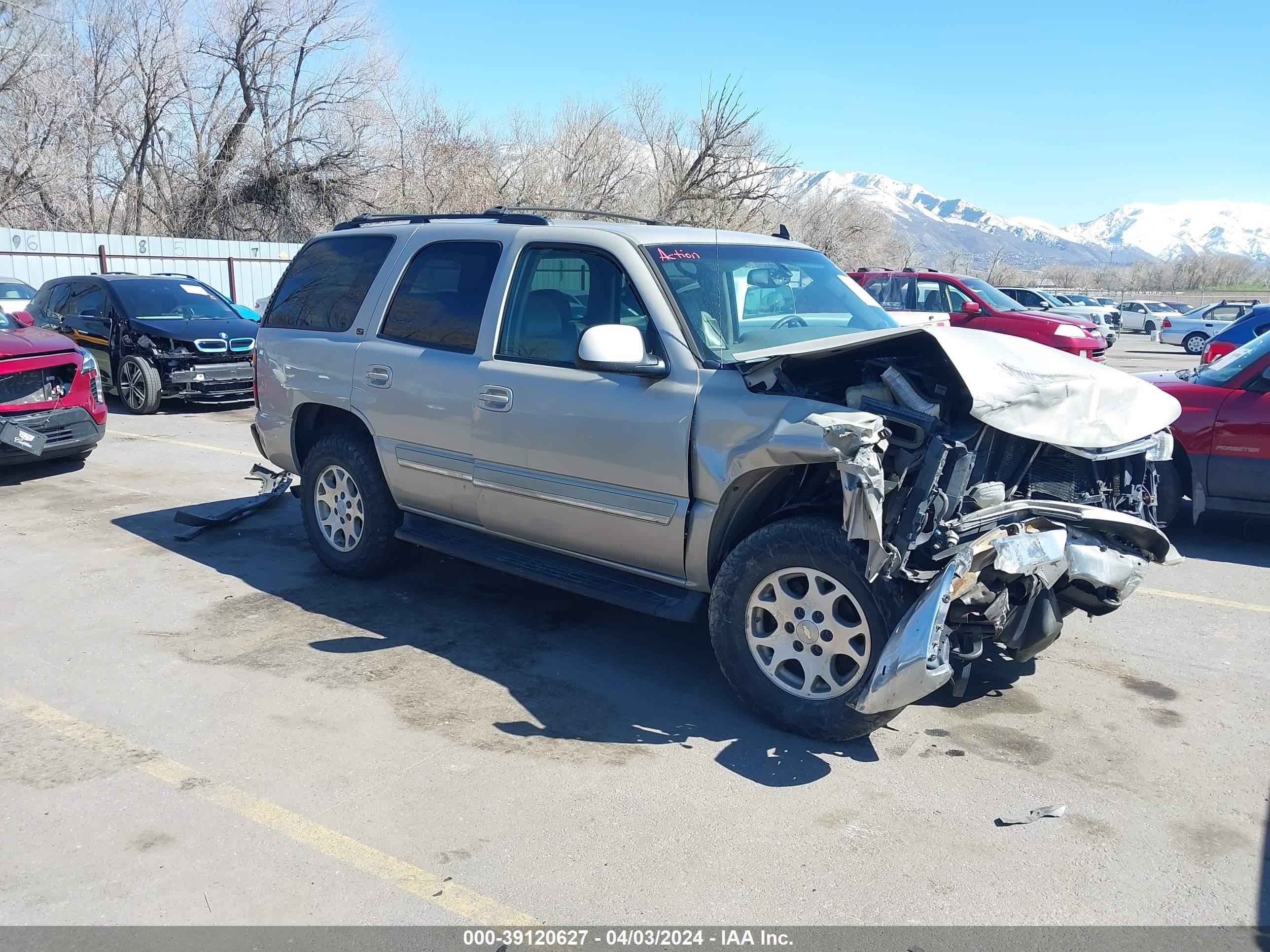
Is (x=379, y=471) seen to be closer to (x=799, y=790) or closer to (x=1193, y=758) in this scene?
(x=799, y=790)

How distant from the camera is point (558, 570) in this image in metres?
4.91

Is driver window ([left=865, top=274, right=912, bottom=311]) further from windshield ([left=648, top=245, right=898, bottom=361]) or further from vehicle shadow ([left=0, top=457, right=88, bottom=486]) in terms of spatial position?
vehicle shadow ([left=0, top=457, right=88, bottom=486])

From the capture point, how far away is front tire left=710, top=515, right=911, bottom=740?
12.7 feet

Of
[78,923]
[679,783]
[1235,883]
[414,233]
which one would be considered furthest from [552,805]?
[414,233]

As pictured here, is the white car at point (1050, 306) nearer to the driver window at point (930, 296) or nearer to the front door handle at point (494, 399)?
the driver window at point (930, 296)

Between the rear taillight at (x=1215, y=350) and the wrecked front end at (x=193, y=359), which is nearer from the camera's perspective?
the rear taillight at (x=1215, y=350)

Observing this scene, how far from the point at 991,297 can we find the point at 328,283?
1484 centimetres

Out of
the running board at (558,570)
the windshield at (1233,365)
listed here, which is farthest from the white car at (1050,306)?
the running board at (558,570)

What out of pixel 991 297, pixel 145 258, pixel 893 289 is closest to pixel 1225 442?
pixel 893 289

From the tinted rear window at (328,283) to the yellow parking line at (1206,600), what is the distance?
516cm

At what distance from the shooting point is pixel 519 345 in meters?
5.04

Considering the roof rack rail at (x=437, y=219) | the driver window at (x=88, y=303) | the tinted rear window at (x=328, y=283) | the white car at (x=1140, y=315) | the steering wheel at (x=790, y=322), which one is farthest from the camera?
the white car at (x=1140, y=315)

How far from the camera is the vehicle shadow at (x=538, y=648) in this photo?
4145 millimetres

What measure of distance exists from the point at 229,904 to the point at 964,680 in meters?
2.83
